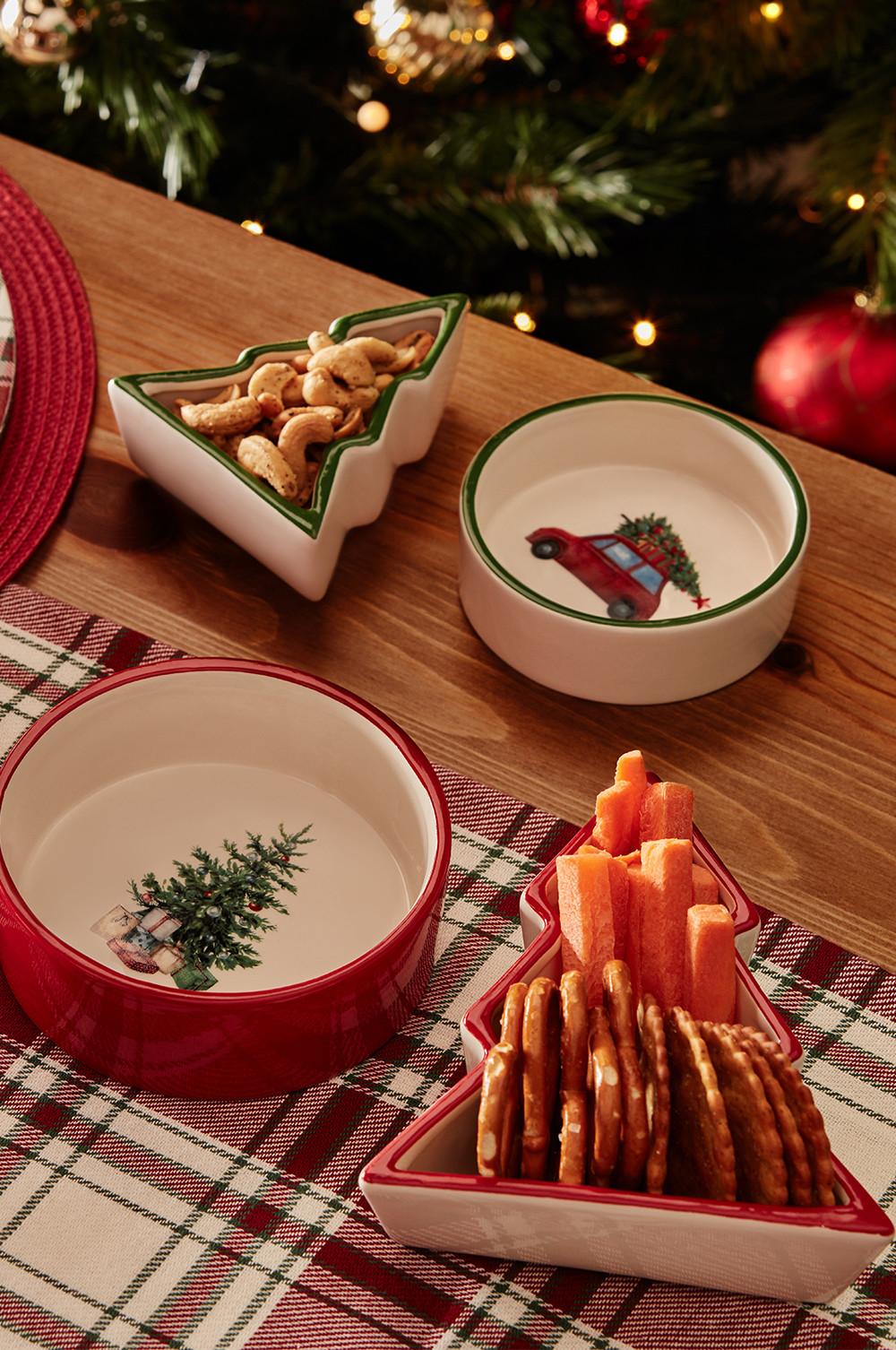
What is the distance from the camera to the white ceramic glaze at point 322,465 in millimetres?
810

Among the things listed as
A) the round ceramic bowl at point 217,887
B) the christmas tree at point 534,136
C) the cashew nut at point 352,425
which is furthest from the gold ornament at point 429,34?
the round ceramic bowl at point 217,887

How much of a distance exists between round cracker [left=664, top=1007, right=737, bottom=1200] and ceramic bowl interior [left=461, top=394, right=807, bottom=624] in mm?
334

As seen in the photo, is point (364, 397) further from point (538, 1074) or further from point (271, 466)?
point (538, 1074)

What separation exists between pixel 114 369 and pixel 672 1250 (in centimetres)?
66

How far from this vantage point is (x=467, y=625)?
33.8 inches

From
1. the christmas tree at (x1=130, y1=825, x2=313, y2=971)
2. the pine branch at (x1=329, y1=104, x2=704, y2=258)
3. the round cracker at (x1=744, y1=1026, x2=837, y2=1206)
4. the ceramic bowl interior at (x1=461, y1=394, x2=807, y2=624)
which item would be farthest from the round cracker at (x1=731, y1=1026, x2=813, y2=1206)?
the pine branch at (x1=329, y1=104, x2=704, y2=258)

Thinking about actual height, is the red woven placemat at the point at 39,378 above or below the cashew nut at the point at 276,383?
below

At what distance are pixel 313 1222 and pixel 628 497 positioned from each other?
472 millimetres

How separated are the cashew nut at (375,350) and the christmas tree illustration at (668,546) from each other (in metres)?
0.17

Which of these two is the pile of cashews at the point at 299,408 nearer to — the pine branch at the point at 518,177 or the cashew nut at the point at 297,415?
the cashew nut at the point at 297,415

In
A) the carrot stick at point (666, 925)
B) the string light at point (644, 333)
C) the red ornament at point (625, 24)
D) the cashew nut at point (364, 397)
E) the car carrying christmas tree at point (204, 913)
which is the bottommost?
the string light at point (644, 333)

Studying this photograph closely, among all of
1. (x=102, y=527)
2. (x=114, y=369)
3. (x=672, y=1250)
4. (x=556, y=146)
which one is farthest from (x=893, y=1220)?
(x=556, y=146)

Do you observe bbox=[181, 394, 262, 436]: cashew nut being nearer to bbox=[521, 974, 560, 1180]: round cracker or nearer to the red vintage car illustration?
the red vintage car illustration

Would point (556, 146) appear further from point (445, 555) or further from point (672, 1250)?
point (672, 1250)
